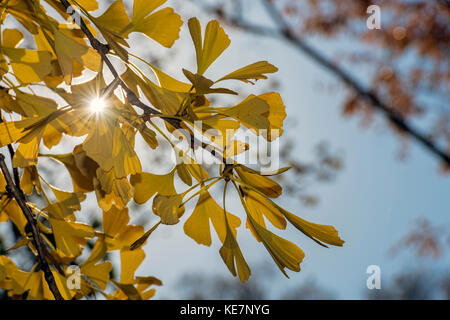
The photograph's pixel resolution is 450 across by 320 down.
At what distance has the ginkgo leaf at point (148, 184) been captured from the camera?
0.32 meters

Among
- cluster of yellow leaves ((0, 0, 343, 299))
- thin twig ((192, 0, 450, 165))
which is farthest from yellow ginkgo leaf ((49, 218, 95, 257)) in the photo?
thin twig ((192, 0, 450, 165))

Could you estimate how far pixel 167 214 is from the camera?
27 cm

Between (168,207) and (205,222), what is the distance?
2.7 inches

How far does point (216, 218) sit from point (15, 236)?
718mm

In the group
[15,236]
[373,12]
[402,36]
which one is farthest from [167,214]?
[402,36]

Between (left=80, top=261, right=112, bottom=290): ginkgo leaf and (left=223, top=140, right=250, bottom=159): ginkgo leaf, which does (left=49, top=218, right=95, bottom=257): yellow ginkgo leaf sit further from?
(left=223, top=140, right=250, bottom=159): ginkgo leaf

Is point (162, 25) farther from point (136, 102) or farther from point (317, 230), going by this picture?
point (317, 230)

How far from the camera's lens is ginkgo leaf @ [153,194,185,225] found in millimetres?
262

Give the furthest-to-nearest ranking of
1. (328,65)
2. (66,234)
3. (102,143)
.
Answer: (328,65)
(66,234)
(102,143)

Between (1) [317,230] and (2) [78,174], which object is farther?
(2) [78,174]

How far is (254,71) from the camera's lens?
28 centimetres

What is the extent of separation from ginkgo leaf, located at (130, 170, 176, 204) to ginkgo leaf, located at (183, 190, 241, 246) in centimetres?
4

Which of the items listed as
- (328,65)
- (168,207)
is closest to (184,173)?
(168,207)
